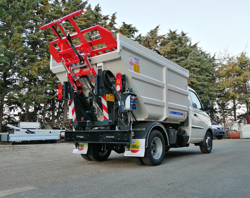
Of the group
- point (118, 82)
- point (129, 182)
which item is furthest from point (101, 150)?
point (129, 182)

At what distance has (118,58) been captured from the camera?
5.85 meters

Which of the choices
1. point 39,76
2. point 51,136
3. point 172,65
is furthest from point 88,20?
point 172,65

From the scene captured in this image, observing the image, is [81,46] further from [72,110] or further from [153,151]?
[153,151]

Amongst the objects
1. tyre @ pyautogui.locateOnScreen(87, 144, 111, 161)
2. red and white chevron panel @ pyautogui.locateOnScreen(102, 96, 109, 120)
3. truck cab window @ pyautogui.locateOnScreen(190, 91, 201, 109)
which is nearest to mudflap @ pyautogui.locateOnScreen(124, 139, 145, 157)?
red and white chevron panel @ pyautogui.locateOnScreen(102, 96, 109, 120)

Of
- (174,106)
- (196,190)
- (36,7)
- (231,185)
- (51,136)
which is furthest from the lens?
(36,7)

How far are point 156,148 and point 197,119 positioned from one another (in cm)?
291

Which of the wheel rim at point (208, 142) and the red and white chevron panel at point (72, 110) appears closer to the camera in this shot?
the red and white chevron panel at point (72, 110)

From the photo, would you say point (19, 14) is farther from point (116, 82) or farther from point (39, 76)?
point (116, 82)

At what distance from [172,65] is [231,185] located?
170 inches

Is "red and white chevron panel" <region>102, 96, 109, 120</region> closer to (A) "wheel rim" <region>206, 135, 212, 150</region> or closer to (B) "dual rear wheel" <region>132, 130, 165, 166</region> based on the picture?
(B) "dual rear wheel" <region>132, 130, 165, 166</region>

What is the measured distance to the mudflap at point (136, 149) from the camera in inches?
234

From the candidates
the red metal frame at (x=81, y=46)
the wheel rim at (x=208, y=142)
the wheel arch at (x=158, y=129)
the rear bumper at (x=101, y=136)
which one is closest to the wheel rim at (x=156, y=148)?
the wheel arch at (x=158, y=129)

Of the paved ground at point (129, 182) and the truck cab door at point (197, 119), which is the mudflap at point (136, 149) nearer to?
the paved ground at point (129, 182)

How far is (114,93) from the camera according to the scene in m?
6.34
